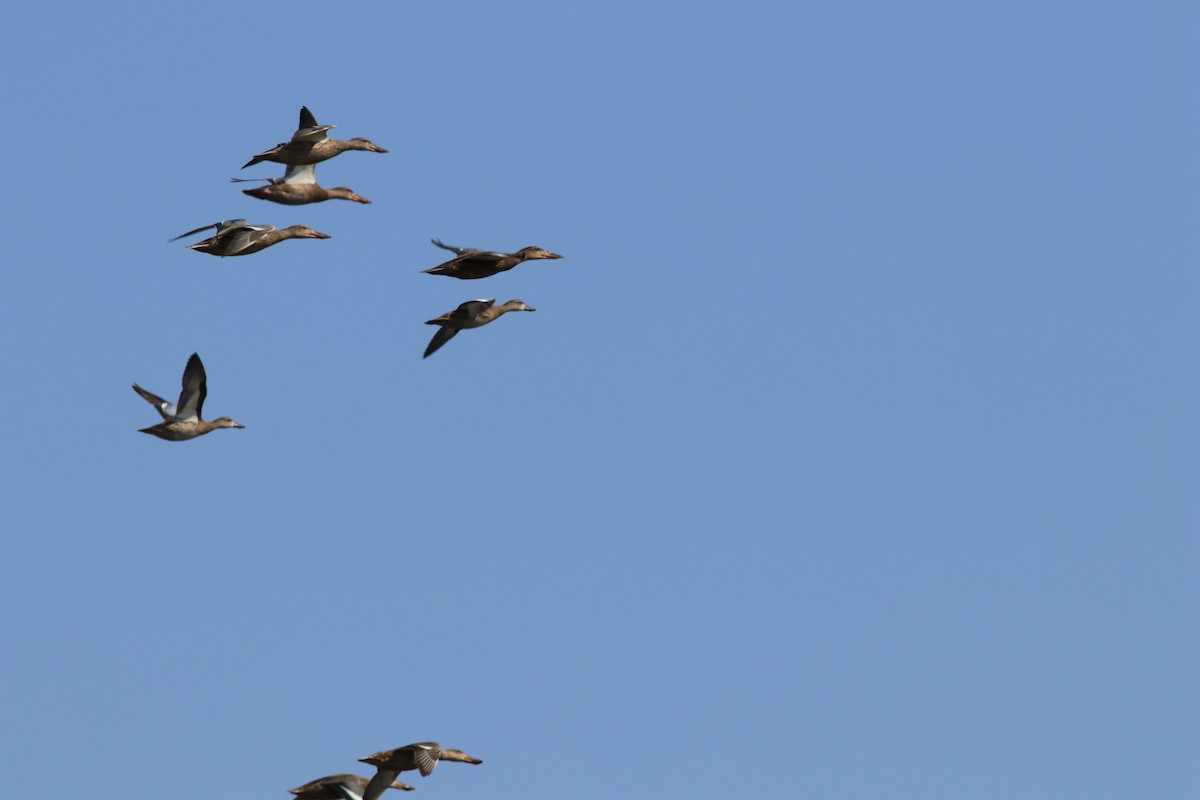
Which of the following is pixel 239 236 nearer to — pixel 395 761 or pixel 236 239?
pixel 236 239

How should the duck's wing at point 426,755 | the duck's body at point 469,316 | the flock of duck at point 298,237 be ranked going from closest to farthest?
the duck's wing at point 426,755, the flock of duck at point 298,237, the duck's body at point 469,316

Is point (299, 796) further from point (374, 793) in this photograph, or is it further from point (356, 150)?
point (356, 150)

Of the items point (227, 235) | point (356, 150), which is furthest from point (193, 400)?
point (356, 150)

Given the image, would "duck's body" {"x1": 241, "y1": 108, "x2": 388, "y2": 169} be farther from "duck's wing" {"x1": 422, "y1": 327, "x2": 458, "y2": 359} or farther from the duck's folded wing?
"duck's wing" {"x1": 422, "y1": 327, "x2": 458, "y2": 359}

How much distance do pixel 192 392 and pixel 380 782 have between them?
8380 millimetres

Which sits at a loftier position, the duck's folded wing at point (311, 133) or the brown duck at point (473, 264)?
the duck's folded wing at point (311, 133)

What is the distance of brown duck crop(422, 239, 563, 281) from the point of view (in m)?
38.1

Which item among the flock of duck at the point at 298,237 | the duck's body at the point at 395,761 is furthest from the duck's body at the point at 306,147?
the duck's body at the point at 395,761

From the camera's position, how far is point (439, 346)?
40.9 m

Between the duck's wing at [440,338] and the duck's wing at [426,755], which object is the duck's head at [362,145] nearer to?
the duck's wing at [440,338]

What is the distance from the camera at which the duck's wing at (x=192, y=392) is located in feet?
125

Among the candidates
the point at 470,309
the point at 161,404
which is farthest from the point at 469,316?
the point at 161,404

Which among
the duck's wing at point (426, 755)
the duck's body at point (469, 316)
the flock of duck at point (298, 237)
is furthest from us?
the duck's body at point (469, 316)

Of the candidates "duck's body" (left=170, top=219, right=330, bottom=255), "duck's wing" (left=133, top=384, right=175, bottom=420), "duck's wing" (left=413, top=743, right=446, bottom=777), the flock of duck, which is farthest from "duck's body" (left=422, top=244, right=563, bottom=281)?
"duck's wing" (left=413, top=743, right=446, bottom=777)
